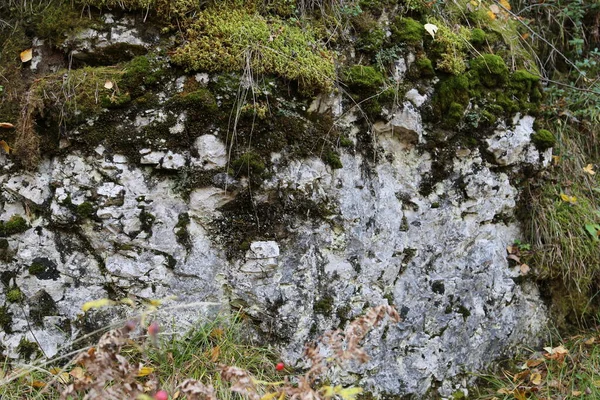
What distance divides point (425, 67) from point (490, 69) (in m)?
0.50

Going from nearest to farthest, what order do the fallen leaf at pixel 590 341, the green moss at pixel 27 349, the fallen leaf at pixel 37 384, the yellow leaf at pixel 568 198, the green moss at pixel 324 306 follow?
1. the fallen leaf at pixel 37 384
2. the green moss at pixel 27 349
3. the green moss at pixel 324 306
4. the fallen leaf at pixel 590 341
5. the yellow leaf at pixel 568 198

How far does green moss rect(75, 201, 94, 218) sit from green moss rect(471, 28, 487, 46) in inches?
102

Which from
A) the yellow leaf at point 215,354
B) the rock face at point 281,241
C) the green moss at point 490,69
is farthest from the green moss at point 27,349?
the green moss at point 490,69

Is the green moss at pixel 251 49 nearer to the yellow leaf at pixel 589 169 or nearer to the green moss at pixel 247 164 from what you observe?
the green moss at pixel 247 164

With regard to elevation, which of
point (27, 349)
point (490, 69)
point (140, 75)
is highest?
point (490, 69)

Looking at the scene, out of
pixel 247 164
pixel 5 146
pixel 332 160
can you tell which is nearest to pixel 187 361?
pixel 247 164

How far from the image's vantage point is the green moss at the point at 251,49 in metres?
2.66

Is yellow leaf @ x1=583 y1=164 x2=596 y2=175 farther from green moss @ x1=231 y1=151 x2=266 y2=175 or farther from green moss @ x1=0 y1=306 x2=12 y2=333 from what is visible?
green moss @ x1=0 y1=306 x2=12 y2=333

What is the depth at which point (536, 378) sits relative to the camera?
3.17 meters

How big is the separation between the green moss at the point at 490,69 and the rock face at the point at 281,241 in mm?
341

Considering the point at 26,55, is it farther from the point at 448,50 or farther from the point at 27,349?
the point at 448,50

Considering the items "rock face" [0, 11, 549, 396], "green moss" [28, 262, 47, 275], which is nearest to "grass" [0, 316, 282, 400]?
"rock face" [0, 11, 549, 396]

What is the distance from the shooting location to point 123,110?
2.62m

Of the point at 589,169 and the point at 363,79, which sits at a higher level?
the point at 363,79
